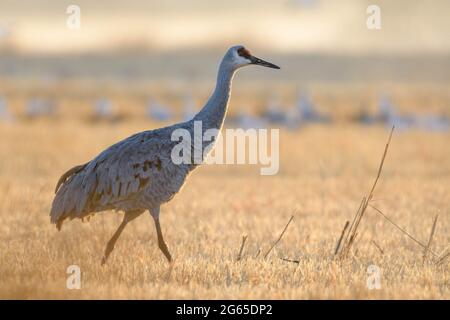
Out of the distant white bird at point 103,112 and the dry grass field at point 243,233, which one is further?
the distant white bird at point 103,112

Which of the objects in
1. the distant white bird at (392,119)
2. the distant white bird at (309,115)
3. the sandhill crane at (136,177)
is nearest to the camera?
the sandhill crane at (136,177)

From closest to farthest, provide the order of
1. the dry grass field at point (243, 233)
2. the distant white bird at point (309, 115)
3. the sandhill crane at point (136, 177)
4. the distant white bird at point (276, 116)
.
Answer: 1. the dry grass field at point (243, 233)
2. the sandhill crane at point (136, 177)
3. the distant white bird at point (276, 116)
4. the distant white bird at point (309, 115)

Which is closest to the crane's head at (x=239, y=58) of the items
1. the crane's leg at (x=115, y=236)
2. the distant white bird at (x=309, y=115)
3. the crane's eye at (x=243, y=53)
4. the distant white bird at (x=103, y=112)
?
the crane's eye at (x=243, y=53)

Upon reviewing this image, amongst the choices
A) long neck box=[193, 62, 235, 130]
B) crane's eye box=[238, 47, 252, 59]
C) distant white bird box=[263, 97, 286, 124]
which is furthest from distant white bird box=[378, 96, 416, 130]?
long neck box=[193, 62, 235, 130]

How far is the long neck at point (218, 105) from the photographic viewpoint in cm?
838

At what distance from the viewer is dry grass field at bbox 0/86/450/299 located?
24.4ft

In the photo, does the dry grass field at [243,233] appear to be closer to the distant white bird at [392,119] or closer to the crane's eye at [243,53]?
the crane's eye at [243,53]

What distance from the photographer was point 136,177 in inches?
324

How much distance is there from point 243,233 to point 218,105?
109 inches

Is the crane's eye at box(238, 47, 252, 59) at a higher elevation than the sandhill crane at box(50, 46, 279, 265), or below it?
higher

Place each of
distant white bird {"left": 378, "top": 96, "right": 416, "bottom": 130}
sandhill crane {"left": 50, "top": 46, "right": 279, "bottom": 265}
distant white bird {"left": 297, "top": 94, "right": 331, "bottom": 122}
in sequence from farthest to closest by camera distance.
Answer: distant white bird {"left": 297, "top": 94, "right": 331, "bottom": 122} < distant white bird {"left": 378, "top": 96, "right": 416, "bottom": 130} < sandhill crane {"left": 50, "top": 46, "right": 279, "bottom": 265}

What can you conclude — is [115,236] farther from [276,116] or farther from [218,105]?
[276,116]

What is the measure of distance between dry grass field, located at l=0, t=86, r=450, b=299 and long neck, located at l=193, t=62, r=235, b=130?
1.31 meters

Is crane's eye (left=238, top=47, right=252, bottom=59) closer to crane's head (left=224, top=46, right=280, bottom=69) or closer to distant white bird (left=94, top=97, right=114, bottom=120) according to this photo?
crane's head (left=224, top=46, right=280, bottom=69)
